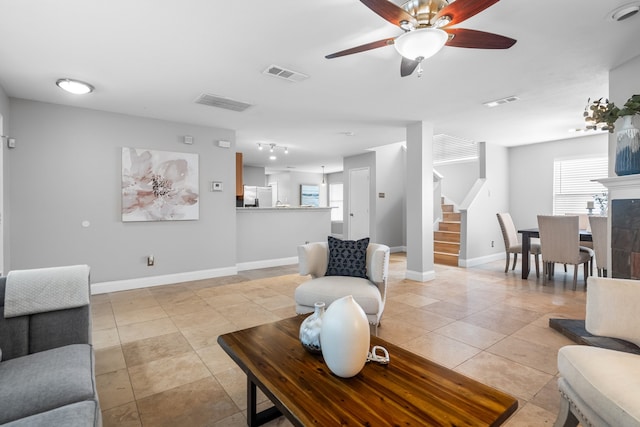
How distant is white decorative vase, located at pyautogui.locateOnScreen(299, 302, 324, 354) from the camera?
1.46 meters

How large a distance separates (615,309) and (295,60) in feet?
9.20

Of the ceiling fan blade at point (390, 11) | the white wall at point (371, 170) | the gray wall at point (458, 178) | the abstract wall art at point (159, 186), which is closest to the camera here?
the ceiling fan blade at point (390, 11)

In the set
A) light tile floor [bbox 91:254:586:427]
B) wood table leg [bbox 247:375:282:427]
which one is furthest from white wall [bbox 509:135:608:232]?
wood table leg [bbox 247:375:282:427]

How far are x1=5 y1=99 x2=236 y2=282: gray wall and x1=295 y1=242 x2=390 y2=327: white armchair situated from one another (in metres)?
2.62

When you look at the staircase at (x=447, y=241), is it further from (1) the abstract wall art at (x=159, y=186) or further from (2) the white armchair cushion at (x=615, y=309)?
(1) the abstract wall art at (x=159, y=186)

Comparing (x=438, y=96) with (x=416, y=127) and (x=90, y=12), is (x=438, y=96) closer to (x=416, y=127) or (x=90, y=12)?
(x=416, y=127)

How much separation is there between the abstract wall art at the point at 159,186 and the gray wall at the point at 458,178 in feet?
20.4

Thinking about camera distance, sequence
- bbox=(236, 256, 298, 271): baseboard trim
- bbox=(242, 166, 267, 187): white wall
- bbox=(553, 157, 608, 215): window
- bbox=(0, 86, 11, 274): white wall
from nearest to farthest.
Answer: bbox=(0, 86, 11, 274): white wall → bbox=(236, 256, 298, 271): baseboard trim → bbox=(553, 157, 608, 215): window → bbox=(242, 166, 267, 187): white wall

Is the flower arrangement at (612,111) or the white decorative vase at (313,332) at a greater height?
the flower arrangement at (612,111)

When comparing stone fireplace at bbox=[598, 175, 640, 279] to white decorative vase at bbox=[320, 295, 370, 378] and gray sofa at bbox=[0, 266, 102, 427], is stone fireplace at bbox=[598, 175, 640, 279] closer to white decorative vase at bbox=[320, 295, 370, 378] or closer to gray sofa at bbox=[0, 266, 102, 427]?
white decorative vase at bbox=[320, 295, 370, 378]

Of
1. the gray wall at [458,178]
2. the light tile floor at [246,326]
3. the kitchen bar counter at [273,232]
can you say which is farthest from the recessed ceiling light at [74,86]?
the gray wall at [458,178]

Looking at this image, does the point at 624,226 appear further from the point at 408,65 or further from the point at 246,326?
the point at 246,326

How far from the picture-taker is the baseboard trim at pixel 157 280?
415 cm

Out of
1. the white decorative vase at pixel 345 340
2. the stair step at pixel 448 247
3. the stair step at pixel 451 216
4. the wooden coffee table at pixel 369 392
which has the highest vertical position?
the stair step at pixel 451 216
